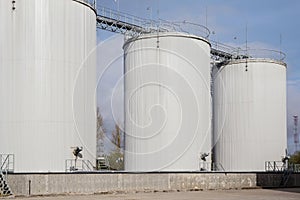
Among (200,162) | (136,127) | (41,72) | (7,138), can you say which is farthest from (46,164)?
(200,162)

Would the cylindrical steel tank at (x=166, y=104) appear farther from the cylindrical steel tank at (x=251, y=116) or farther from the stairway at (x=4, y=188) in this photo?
the stairway at (x=4, y=188)

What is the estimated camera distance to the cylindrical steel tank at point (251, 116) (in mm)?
44250

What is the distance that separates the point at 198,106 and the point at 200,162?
3.86m

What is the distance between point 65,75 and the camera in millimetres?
30766

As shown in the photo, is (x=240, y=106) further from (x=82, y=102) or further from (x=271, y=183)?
(x=82, y=102)

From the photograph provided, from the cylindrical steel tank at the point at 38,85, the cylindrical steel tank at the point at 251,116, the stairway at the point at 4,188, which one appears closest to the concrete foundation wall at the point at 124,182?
the stairway at the point at 4,188

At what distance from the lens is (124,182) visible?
102 feet

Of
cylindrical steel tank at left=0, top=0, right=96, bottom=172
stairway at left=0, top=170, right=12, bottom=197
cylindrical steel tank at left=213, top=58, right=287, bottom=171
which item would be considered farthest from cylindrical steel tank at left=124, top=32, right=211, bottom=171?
stairway at left=0, top=170, right=12, bottom=197

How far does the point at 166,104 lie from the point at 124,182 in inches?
290

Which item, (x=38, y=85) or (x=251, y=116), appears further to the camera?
(x=251, y=116)

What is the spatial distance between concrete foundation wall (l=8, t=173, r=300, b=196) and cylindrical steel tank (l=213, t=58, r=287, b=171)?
4126mm

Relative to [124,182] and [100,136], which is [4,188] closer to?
[124,182]

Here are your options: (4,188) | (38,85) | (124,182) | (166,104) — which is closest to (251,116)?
(166,104)

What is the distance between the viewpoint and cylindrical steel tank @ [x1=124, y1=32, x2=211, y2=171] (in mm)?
36375
